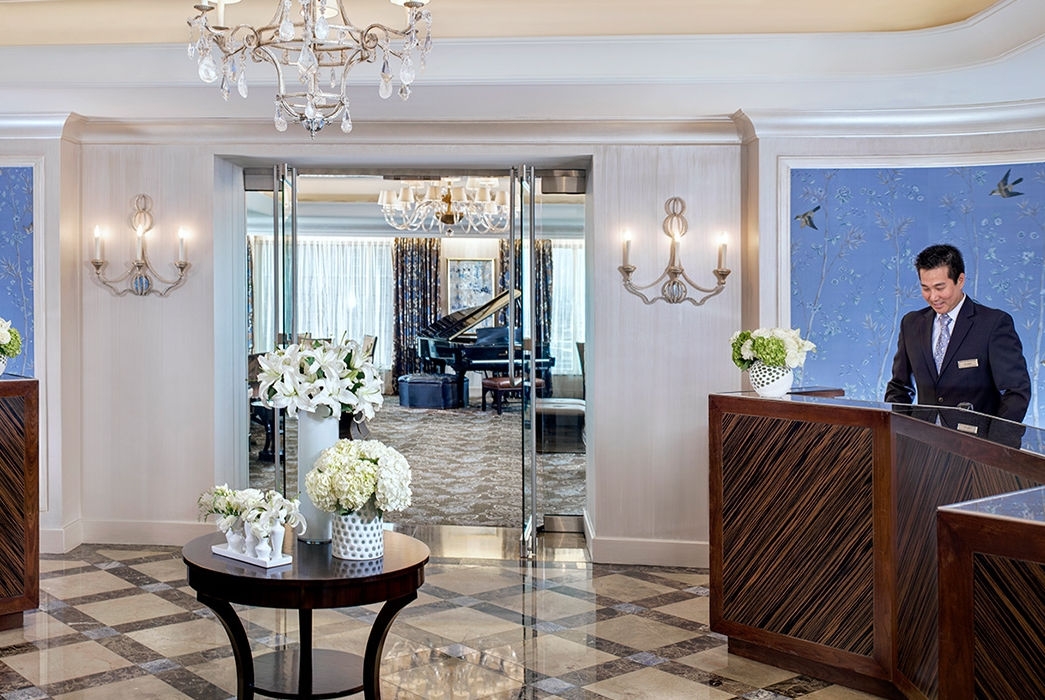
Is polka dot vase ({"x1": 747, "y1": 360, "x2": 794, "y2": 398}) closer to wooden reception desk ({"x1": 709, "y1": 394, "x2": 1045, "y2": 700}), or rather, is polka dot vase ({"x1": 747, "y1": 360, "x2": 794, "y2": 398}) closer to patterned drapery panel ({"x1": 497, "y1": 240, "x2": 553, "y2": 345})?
wooden reception desk ({"x1": 709, "y1": 394, "x2": 1045, "y2": 700})

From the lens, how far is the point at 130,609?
16.8 ft

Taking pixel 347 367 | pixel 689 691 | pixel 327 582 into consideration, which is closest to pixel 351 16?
pixel 347 367

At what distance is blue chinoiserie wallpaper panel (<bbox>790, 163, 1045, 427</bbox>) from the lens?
5762 mm

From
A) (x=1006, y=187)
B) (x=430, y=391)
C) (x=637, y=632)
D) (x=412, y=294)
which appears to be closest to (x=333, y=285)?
(x=412, y=294)

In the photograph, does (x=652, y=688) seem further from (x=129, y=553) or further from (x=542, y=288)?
(x=129, y=553)

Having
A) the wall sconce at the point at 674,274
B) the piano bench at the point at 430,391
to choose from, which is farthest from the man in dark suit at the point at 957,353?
the piano bench at the point at 430,391

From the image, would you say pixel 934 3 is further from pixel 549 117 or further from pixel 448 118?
pixel 448 118

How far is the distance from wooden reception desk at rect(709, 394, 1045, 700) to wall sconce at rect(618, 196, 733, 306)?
1672 millimetres

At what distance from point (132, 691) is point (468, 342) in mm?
4093

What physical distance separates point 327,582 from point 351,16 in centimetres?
332

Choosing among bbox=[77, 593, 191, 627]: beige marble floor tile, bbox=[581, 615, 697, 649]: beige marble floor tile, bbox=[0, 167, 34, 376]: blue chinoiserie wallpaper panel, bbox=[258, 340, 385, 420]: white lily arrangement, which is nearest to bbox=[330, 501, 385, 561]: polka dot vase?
bbox=[258, 340, 385, 420]: white lily arrangement

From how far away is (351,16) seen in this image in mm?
5301

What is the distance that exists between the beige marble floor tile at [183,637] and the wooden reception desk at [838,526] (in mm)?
2375

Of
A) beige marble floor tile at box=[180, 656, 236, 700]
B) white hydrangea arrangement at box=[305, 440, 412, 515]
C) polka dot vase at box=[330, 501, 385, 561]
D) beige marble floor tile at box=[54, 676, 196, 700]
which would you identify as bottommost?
beige marble floor tile at box=[54, 676, 196, 700]
